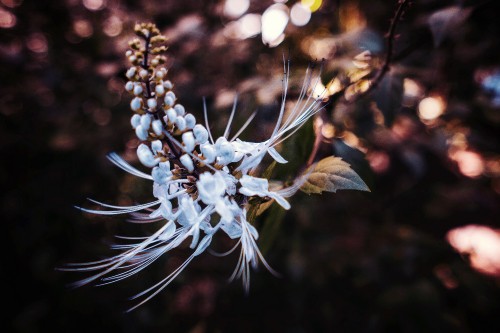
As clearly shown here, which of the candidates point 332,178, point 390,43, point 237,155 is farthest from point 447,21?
Result: point 237,155

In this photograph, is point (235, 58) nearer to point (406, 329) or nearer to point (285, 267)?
point (285, 267)

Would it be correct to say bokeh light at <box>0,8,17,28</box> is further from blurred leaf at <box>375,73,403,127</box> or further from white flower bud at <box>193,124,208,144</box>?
blurred leaf at <box>375,73,403,127</box>

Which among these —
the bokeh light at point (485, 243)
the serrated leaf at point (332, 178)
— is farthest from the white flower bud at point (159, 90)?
the bokeh light at point (485, 243)

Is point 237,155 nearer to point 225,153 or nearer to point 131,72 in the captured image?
point 225,153

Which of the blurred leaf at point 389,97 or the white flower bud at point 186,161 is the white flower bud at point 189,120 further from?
the blurred leaf at point 389,97

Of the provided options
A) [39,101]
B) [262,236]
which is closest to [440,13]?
[262,236]

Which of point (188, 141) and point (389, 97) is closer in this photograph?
point (188, 141)
